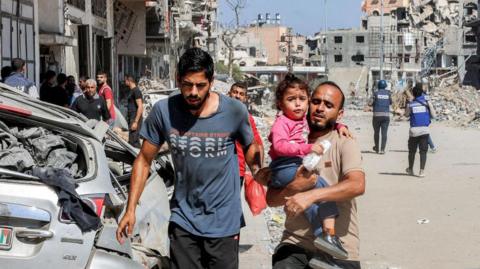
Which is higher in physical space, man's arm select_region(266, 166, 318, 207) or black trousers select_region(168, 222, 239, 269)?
man's arm select_region(266, 166, 318, 207)

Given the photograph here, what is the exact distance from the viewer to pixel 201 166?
450cm

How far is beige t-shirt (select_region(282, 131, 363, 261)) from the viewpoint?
4246mm

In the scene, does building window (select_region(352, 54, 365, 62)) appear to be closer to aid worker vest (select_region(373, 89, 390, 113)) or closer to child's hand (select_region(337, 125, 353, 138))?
aid worker vest (select_region(373, 89, 390, 113))

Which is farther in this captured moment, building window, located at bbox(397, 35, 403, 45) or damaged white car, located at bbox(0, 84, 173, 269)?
building window, located at bbox(397, 35, 403, 45)

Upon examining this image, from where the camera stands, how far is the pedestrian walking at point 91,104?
40.0 feet

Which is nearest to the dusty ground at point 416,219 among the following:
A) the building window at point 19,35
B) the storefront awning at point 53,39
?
the building window at point 19,35

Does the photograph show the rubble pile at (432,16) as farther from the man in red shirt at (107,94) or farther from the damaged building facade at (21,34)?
the man in red shirt at (107,94)

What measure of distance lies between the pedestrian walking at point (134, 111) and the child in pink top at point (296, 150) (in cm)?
960

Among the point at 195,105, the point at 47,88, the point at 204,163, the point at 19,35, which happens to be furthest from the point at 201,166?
the point at 19,35

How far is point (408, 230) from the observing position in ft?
31.9

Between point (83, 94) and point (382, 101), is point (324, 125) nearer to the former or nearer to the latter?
point (83, 94)

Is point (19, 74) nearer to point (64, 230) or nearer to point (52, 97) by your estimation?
point (52, 97)

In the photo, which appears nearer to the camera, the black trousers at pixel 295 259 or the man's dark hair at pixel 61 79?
the black trousers at pixel 295 259

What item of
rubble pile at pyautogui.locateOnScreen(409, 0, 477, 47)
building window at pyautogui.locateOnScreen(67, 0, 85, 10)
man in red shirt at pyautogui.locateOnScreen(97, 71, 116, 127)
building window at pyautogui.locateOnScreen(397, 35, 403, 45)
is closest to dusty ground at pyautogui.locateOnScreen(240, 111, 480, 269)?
man in red shirt at pyautogui.locateOnScreen(97, 71, 116, 127)
